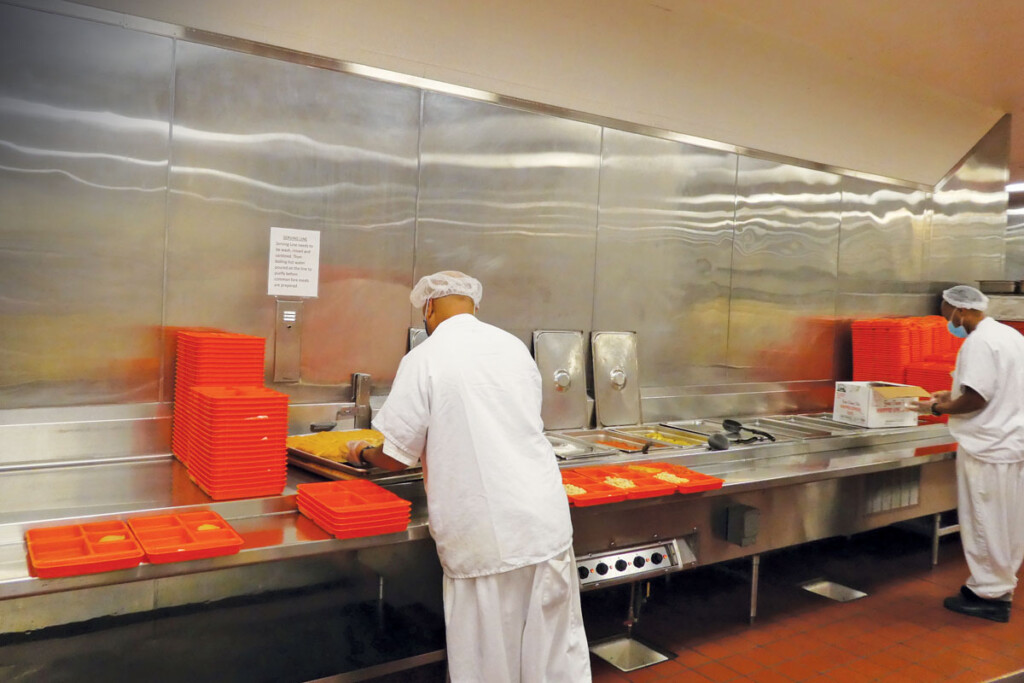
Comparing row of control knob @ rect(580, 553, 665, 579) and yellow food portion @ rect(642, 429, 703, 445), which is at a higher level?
yellow food portion @ rect(642, 429, 703, 445)

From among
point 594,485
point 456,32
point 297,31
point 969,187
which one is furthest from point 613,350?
point 969,187

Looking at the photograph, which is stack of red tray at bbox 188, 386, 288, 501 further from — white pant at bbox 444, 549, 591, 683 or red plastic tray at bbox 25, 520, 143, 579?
white pant at bbox 444, 549, 591, 683

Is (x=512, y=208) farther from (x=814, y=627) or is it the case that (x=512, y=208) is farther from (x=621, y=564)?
(x=814, y=627)

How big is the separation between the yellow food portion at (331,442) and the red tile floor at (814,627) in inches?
35.3

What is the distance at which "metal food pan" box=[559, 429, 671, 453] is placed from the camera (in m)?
3.24

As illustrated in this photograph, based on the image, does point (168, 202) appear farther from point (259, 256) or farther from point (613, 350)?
point (613, 350)

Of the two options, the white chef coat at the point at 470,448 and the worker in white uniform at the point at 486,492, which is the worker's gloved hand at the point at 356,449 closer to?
the worker in white uniform at the point at 486,492

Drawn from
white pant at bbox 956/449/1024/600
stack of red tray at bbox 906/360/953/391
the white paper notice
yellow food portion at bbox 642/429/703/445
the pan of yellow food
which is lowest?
white pant at bbox 956/449/1024/600

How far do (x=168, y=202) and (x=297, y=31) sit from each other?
78 cm

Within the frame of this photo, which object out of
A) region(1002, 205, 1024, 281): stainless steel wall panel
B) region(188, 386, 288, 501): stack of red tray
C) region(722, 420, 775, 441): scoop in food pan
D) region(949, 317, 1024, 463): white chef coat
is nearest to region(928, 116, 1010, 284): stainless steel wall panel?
region(949, 317, 1024, 463): white chef coat

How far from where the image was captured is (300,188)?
2.80 m

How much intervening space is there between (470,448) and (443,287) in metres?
0.47

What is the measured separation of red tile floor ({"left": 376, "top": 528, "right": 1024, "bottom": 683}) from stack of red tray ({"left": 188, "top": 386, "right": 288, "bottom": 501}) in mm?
1064

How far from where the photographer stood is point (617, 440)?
11.3ft
